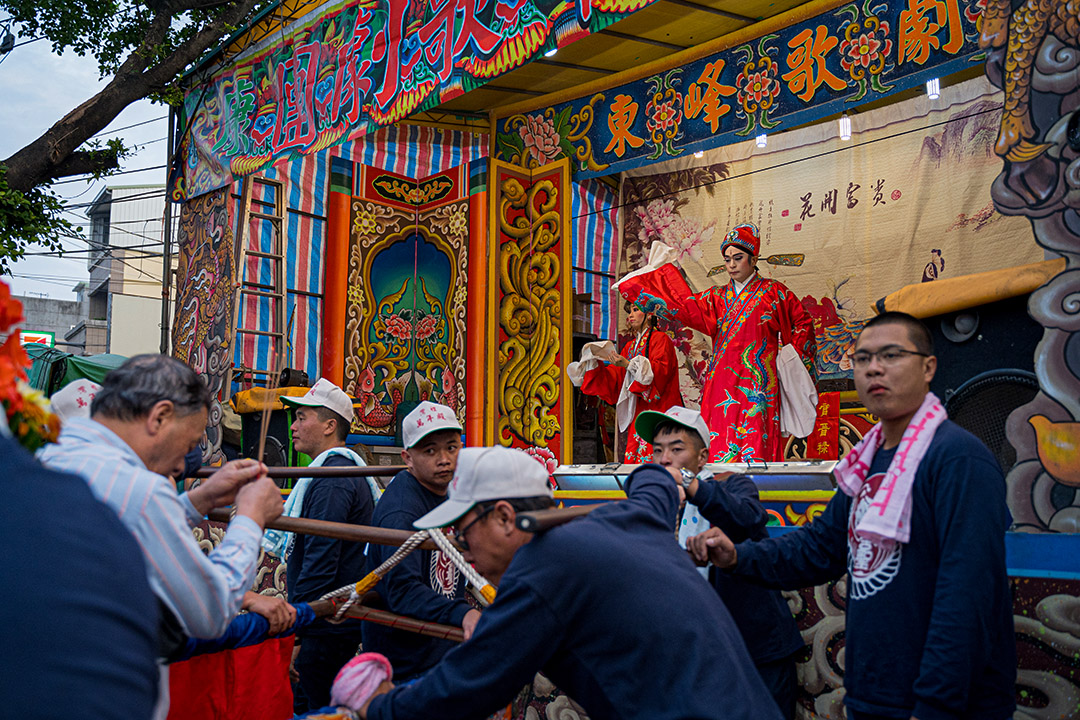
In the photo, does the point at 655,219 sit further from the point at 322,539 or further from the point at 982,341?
the point at 322,539

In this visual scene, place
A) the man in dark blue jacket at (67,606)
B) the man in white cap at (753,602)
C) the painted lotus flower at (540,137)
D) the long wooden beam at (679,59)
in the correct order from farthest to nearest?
the painted lotus flower at (540,137)
the long wooden beam at (679,59)
the man in white cap at (753,602)
the man in dark blue jacket at (67,606)

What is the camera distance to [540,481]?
1.91 meters

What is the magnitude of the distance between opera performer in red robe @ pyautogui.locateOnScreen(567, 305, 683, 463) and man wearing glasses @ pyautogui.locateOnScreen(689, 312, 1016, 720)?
4.09 meters

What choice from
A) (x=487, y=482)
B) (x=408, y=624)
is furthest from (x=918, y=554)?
(x=408, y=624)

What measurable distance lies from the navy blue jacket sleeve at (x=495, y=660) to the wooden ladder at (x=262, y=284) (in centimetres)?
616

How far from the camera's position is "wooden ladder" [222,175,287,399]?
300 inches

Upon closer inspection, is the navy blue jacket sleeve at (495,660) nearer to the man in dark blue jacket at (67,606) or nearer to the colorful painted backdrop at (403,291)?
the man in dark blue jacket at (67,606)

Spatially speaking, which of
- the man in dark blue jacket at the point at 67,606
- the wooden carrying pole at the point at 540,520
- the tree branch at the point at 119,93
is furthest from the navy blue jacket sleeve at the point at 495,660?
the tree branch at the point at 119,93

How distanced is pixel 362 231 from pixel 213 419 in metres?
2.09

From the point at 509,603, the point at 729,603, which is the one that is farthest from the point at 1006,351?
the point at 509,603

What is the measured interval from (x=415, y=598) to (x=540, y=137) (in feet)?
19.1

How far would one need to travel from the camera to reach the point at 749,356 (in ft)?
18.7

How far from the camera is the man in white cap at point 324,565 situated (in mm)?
3289

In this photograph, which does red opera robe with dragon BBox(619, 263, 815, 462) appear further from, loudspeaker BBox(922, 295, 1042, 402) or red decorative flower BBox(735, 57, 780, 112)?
loudspeaker BBox(922, 295, 1042, 402)
